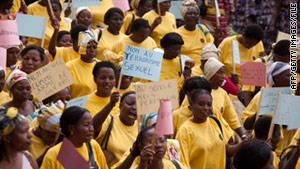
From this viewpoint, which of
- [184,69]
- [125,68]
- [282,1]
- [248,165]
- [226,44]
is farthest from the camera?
[282,1]

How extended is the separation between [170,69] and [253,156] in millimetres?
4837

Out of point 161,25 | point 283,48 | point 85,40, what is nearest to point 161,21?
point 161,25

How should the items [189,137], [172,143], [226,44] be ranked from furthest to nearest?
[226,44] < [189,137] < [172,143]

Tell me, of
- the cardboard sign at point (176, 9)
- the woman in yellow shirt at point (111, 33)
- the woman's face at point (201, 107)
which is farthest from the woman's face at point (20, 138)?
the cardboard sign at point (176, 9)

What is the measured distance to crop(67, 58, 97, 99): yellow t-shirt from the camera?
8641 millimetres

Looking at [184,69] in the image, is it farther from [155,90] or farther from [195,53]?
[155,90]

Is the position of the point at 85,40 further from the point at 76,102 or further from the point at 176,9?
the point at 176,9

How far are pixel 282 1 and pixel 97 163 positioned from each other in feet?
32.5

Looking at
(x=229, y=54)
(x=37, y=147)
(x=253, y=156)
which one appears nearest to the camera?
(x=253, y=156)

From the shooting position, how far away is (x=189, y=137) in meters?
6.98

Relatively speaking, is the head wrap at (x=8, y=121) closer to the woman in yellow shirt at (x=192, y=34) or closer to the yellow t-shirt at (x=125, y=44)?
the yellow t-shirt at (x=125, y=44)

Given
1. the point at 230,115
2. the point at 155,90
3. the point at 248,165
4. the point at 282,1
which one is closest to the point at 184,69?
the point at 230,115

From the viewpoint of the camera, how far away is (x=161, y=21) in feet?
39.9

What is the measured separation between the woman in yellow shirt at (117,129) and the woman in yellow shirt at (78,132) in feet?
2.38
